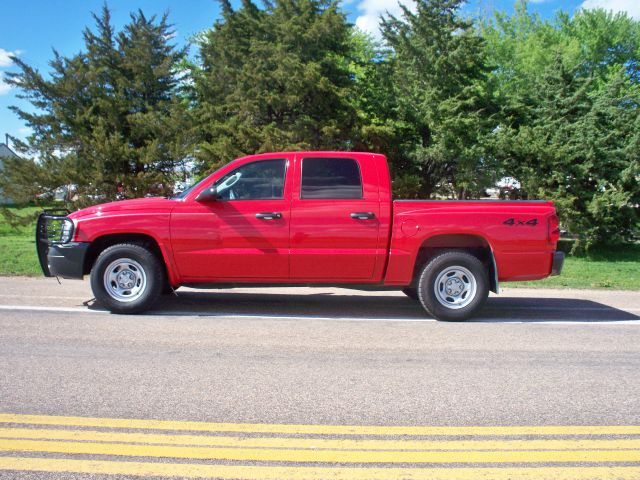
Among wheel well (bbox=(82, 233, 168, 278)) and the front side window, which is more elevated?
the front side window

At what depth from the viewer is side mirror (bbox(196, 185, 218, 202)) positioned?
659 centimetres

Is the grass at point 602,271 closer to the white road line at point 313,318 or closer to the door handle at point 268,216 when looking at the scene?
the white road line at point 313,318

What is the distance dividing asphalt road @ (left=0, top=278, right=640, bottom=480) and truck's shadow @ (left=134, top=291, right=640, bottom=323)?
77 mm

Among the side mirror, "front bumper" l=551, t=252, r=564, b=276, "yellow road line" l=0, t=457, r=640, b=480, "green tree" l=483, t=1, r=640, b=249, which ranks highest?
"green tree" l=483, t=1, r=640, b=249

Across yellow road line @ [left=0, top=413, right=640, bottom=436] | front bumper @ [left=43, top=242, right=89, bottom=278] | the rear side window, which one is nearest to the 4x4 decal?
the rear side window

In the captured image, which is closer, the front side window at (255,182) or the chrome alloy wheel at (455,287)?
the front side window at (255,182)

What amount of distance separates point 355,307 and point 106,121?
14.3m

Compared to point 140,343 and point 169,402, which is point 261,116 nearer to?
point 140,343

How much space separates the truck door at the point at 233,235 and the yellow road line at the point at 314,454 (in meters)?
3.57

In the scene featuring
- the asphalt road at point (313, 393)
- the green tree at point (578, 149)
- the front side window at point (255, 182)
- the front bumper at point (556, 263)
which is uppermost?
the green tree at point (578, 149)

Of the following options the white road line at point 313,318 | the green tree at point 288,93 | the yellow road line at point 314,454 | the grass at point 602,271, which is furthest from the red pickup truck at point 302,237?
the green tree at point 288,93

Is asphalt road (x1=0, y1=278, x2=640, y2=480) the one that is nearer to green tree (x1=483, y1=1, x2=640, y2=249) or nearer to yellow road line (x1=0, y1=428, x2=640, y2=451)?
yellow road line (x1=0, y1=428, x2=640, y2=451)

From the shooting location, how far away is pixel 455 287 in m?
6.98

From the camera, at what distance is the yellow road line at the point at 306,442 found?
332 centimetres
